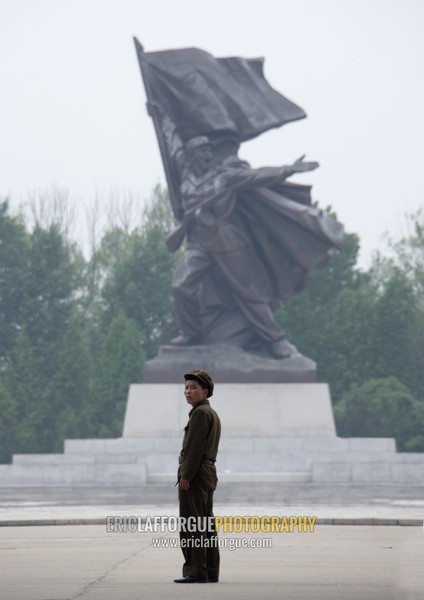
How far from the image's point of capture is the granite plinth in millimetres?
28516

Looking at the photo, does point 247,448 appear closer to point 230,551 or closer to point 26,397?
point 230,551

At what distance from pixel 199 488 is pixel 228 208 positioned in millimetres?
20095

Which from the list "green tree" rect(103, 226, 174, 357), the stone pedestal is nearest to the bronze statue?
the stone pedestal

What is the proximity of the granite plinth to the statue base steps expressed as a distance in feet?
0.58

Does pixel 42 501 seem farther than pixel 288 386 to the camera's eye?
No

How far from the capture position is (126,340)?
47.1 m

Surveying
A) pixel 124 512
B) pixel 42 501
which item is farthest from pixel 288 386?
pixel 124 512

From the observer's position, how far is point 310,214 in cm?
2873

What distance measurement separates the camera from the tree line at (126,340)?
4394cm

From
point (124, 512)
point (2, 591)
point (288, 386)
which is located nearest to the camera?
point (2, 591)

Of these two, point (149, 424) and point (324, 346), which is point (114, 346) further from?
point (149, 424)

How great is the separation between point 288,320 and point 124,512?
32.4m

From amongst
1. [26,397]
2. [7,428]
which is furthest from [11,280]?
[7,428]

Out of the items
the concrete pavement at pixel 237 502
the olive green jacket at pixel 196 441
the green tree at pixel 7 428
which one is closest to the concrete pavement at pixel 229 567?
the olive green jacket at pixel 196 441
